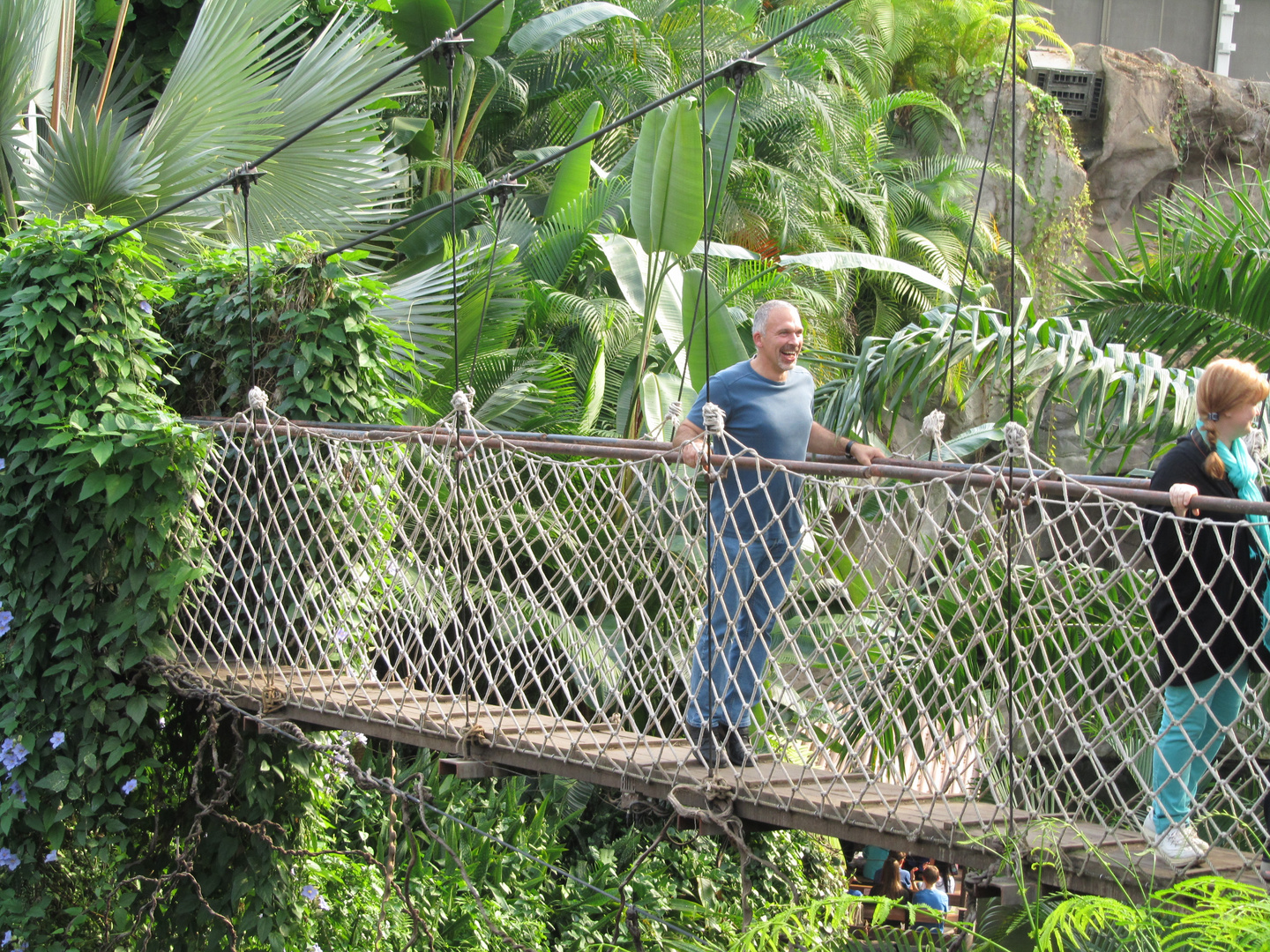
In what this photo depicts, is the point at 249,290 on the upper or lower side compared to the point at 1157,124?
lower

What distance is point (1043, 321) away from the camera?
3695mm

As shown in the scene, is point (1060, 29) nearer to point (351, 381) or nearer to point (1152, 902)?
point (351, 381)

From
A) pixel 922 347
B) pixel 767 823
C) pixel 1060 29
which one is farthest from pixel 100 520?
pixel 1060 29

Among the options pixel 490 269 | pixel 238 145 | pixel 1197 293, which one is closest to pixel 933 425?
pixel 490 269

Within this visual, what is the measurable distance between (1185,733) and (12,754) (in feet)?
10.4

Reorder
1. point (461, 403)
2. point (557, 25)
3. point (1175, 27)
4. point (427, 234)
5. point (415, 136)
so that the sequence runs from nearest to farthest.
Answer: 1. point (461, 403)
2. point (427, 234)
3. point (415, 136)
4. point (557, 25)
5. point (1175, 27)

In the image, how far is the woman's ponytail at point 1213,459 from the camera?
2.12 metres

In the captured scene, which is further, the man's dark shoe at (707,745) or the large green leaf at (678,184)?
the large green leaf at (678,184)

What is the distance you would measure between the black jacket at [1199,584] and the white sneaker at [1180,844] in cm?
24

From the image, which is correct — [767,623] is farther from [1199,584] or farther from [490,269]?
[490,269]

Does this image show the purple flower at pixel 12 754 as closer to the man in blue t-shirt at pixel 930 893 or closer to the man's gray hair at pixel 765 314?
the man's gray hair at pixel 765 314

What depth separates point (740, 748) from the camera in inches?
103

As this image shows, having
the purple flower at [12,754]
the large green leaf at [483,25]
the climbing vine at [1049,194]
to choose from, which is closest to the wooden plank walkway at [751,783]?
the purple flower at [12,754]

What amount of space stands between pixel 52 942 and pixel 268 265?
7.24 ft
